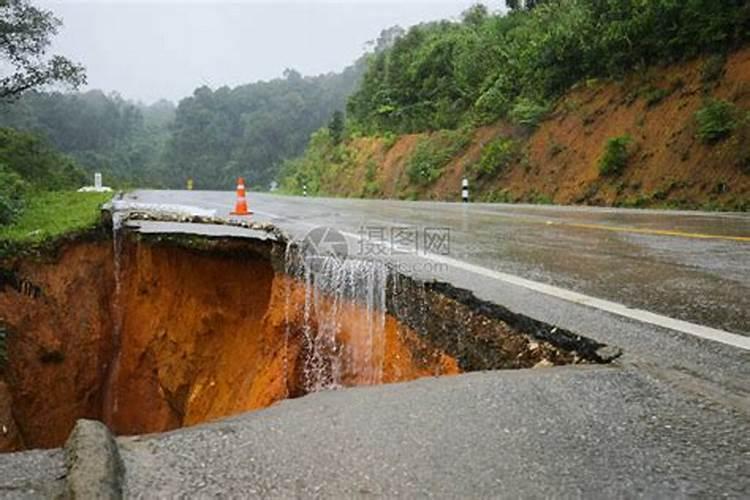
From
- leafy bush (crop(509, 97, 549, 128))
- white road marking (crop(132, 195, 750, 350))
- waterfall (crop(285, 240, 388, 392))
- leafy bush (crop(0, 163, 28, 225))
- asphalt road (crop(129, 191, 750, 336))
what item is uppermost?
leafy bush (crop(509, 97, 549, 128))

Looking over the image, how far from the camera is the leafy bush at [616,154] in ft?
48.5

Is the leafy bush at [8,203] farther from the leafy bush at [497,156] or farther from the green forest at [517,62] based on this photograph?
the leafy bush at [497,156]

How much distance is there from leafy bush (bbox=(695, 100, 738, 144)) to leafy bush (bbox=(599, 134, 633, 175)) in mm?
1909

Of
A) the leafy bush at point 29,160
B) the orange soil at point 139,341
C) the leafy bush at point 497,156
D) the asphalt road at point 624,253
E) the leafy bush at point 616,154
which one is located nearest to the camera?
the asphalt road at point 624,253

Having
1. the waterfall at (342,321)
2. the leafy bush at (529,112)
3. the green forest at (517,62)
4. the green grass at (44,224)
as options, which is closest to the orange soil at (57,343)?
the green grass at (44,224)

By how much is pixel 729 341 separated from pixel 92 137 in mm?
92455

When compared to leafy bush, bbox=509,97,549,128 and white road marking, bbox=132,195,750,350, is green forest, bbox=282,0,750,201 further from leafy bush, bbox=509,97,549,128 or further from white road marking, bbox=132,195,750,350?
white road marking, bbox=132,195,750,350

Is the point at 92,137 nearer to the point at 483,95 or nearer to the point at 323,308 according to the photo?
the point at 483,95

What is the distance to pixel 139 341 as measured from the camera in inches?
393

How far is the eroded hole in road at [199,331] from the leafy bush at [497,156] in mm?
12825

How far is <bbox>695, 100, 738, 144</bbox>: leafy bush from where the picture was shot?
12.7 metres

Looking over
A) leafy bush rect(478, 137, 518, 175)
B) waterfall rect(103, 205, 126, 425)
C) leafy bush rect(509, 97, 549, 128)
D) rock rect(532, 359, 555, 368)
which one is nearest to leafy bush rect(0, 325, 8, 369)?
waterfall rect(103, 205, 126, 425)

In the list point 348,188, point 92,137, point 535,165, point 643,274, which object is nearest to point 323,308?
point 643,274

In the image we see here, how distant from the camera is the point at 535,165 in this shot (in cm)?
1812
